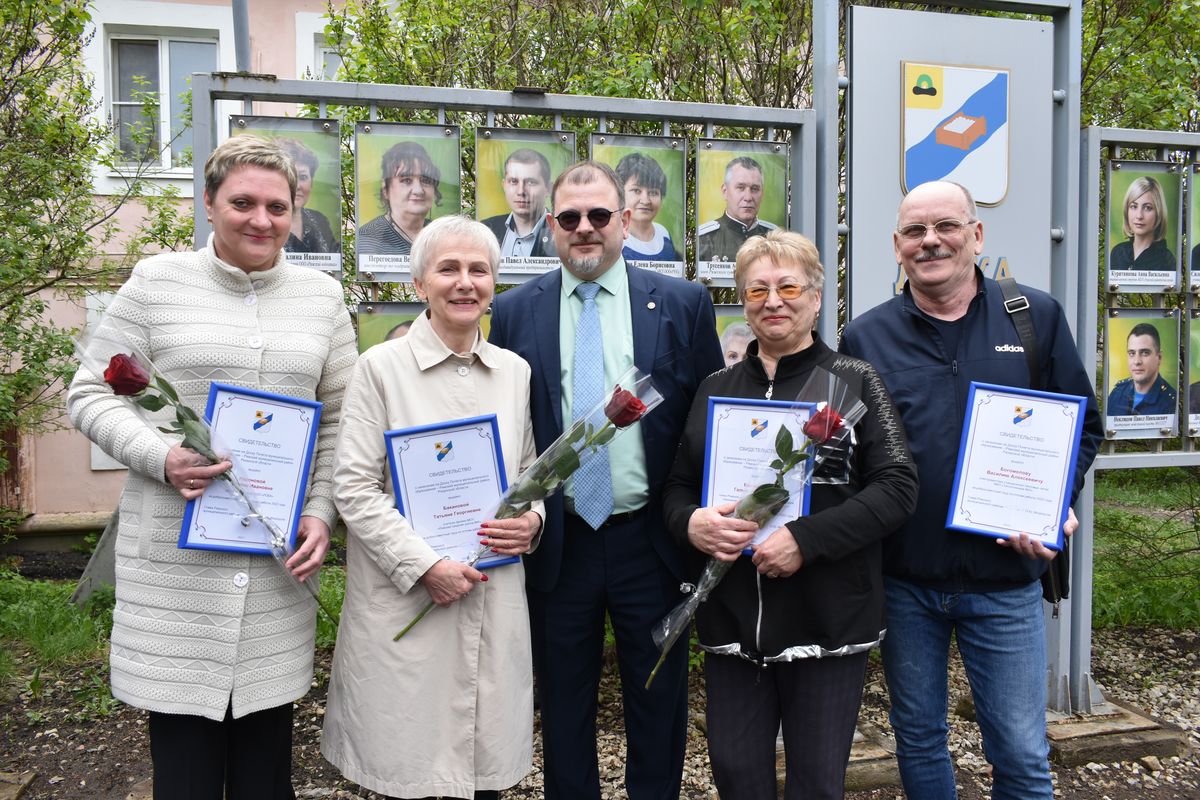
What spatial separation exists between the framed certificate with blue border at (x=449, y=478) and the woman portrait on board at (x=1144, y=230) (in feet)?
11.6

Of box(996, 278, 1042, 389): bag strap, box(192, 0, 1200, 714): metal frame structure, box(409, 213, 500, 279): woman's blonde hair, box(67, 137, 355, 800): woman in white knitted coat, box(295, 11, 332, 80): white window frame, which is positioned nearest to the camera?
box(67, 137, 355, 800): woman in white knitted coat

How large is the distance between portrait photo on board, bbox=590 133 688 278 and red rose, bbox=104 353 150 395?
2057mm

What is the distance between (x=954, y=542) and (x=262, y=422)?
2.05 metres

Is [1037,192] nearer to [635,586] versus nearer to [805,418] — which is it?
[805,418]

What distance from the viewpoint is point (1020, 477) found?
8.71 ft

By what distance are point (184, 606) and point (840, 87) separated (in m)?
3.26

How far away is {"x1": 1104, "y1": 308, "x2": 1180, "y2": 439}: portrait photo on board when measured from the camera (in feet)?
14.4

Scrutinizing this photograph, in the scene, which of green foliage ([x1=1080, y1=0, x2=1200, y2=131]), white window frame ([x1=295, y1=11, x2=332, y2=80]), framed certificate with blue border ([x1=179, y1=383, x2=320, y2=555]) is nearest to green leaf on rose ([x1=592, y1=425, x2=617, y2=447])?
framed certificate with blue border ([x1=179, y1=383, x2=320, y2=555])

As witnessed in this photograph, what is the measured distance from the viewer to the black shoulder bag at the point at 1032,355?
9.00 ft

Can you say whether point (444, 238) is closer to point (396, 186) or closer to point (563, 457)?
point (563, 457)

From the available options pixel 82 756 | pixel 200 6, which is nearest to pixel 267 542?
pixel 82 756

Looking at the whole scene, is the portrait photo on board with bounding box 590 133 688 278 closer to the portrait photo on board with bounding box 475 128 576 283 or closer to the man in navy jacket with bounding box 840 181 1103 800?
the portrait photo on board with bounding box 475 128 576 283

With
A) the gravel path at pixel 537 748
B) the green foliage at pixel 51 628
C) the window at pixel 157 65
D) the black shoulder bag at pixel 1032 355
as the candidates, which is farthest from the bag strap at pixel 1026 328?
the window at pixel 157 65

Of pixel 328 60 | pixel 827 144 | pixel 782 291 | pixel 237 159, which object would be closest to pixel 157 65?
pixel 328 60
